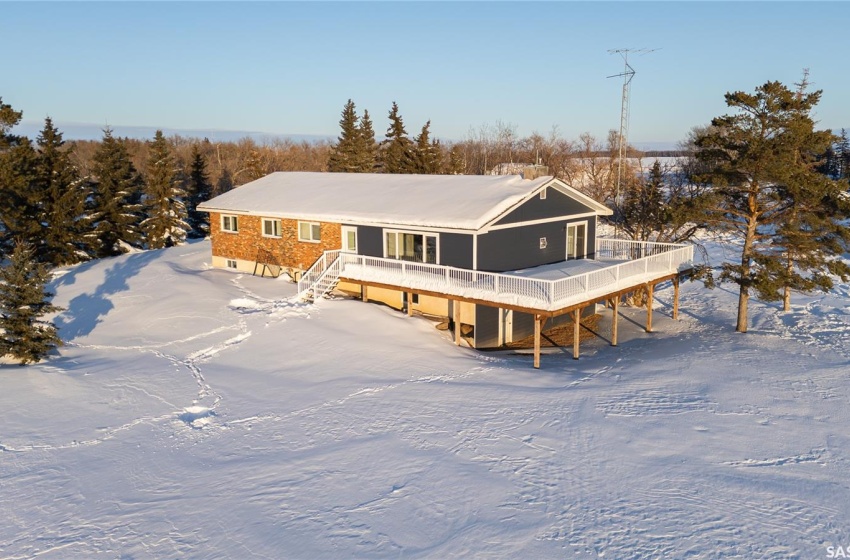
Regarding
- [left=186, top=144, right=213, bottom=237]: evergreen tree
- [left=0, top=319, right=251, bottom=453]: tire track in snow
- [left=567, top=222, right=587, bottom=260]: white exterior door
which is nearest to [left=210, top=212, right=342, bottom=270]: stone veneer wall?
[left=0, top=319, right=251, bottom=453]: tire track in snow

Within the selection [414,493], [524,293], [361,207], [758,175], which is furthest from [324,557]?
[758,175]

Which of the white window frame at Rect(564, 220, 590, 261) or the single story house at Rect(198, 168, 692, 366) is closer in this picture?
the single story house at Rect(198, 168, 692, 366)

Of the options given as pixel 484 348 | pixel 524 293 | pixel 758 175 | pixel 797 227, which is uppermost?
pixel 758 175

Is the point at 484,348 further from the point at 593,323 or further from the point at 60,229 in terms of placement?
the point at 60,229

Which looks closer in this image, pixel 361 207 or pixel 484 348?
pixel 484 348

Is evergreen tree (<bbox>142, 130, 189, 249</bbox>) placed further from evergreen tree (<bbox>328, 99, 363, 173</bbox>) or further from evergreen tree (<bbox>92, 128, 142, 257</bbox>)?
evergreen tree (<bbox>328, 99, 363, 173</bbox>)

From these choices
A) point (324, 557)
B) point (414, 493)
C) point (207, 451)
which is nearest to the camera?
point (324, 557)

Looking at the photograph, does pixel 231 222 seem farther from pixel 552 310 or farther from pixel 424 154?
pixel 424 154
